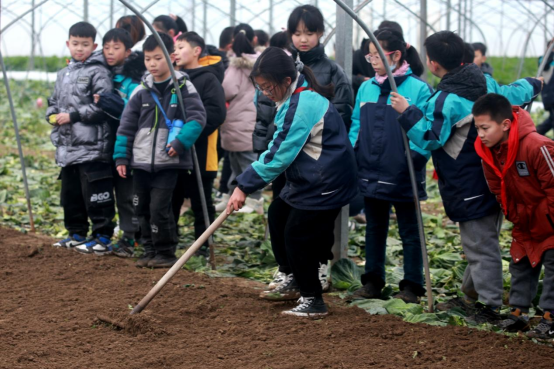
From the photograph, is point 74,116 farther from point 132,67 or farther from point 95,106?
point 132,67

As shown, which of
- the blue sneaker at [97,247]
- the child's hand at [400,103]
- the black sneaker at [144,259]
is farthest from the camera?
the blue sneaker at [97,247]

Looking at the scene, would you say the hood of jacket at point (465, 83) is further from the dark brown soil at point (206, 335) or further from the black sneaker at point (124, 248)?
the black sneaker at point (124, 248)

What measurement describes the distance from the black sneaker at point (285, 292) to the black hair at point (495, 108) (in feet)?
5.01

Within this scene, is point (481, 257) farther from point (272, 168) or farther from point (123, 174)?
point (123, 174)

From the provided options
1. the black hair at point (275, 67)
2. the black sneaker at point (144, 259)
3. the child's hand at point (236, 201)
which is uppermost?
the black hair at point (275, 67)

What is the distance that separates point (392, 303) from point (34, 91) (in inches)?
617

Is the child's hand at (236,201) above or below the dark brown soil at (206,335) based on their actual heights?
above

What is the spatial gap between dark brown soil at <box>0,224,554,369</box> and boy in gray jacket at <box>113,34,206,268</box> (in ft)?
1.87

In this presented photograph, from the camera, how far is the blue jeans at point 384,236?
4520 mm

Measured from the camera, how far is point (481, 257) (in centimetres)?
404

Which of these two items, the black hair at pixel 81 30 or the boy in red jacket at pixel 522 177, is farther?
the black hair at pixel 81 30

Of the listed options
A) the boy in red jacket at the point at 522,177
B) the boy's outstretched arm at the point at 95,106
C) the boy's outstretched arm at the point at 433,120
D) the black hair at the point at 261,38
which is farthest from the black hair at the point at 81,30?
the boy in red jacket at the point at 522,177

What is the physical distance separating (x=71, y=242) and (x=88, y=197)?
44 cm

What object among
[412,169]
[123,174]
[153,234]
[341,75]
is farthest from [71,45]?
[412,169]
